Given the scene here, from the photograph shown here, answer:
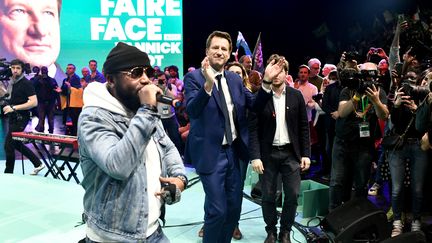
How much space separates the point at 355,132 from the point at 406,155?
452 millimetres

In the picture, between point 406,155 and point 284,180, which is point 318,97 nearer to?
point 406,155

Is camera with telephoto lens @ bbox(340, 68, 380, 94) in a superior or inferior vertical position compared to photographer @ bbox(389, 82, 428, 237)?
superior

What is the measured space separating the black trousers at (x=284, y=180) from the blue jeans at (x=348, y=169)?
573 millimetres

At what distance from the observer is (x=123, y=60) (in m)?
1.66

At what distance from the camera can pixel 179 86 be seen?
27.8ft

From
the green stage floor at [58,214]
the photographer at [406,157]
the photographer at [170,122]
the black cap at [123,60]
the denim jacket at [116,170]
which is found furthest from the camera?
the photographer at [170,122]

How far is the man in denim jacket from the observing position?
5.16 feet

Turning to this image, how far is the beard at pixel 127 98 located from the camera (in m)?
1.69

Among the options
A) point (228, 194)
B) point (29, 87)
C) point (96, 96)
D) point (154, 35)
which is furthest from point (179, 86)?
point (96, 96)

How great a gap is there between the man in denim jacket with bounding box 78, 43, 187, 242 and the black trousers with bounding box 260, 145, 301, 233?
190cm

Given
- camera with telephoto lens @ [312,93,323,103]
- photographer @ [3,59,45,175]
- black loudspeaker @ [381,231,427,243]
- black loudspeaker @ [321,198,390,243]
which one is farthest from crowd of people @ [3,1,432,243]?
photographer @ [3,59,45,175]

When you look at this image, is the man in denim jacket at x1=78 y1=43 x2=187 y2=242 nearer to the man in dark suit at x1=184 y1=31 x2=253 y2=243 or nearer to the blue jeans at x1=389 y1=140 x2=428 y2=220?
the man in dark suit at x1=184 y1=31 x2=253 y2=243

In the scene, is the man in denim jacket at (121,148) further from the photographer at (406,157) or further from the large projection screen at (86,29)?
the large projection screen at (86,29)

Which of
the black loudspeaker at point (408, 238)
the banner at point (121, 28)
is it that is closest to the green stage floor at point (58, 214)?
the black loudspeaker at point (408, 238)
